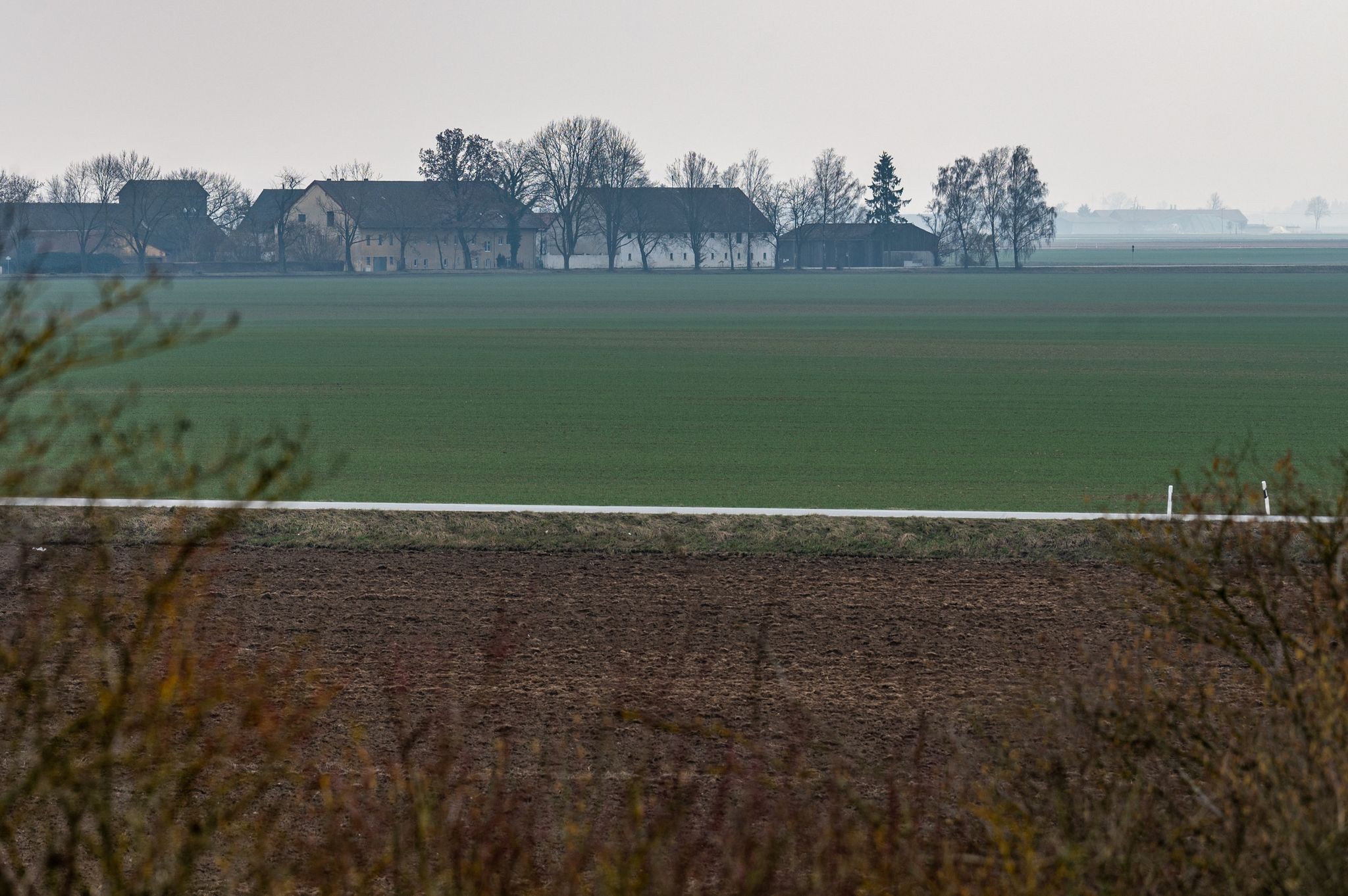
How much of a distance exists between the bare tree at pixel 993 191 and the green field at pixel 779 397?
84.2 m

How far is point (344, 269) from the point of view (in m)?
130

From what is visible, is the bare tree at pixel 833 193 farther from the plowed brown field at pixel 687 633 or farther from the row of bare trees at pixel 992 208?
the plowed brown field at pixel 687 633

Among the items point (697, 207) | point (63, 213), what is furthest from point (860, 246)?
point (63, 213)

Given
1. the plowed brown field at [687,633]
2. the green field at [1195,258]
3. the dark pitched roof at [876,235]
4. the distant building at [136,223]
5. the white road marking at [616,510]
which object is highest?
the distant building at [136,223]

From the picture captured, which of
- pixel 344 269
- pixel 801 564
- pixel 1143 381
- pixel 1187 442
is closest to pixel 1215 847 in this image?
pixel 801 564

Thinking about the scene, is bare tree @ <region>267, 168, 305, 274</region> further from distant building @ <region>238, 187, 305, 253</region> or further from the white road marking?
the white road marking

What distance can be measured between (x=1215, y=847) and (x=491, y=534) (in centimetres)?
995

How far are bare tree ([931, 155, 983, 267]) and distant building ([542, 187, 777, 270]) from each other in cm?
1650

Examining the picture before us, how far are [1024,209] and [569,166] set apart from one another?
4193 centimetres

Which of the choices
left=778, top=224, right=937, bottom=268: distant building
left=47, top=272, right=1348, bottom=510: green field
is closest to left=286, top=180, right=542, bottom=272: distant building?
left=778, top=224, right=937, bottom=268: distant building

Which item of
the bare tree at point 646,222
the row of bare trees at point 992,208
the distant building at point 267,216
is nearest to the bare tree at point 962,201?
the row of bare trees at point 992,208

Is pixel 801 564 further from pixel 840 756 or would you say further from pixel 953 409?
pixel 953 409

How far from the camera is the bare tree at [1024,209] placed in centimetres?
13812

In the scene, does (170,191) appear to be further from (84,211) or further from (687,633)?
(687,633)
